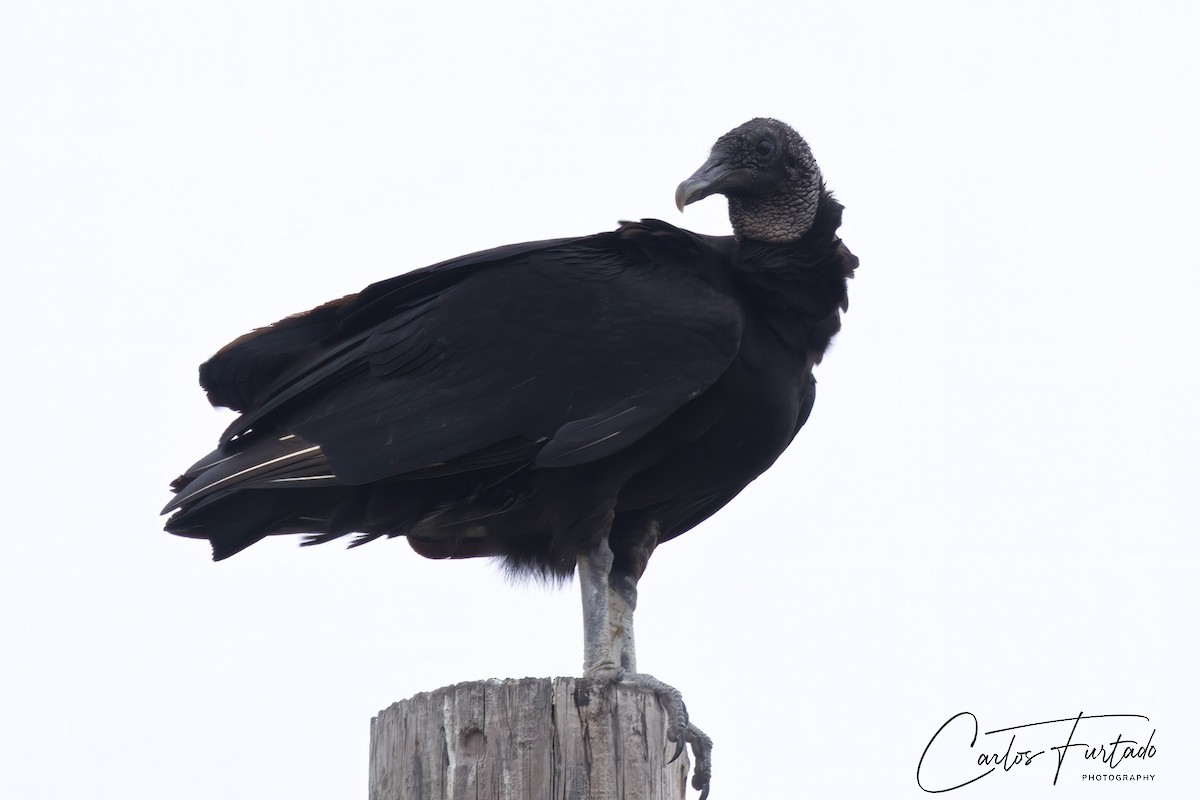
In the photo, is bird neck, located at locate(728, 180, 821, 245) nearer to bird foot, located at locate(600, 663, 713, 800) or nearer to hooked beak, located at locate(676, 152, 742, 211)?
hooked beak, located at locate(676, 152, 742, 211)

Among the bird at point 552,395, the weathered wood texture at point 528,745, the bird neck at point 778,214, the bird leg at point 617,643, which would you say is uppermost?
the bird neck at point 778,214

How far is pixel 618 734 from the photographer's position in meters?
2.89

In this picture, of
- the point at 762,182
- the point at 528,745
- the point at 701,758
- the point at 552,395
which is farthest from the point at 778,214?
the point at 528,745

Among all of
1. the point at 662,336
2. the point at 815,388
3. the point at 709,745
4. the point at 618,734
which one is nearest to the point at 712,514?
the point at 815,388

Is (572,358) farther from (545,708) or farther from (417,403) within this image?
(545,708)

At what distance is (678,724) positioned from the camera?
121 inches

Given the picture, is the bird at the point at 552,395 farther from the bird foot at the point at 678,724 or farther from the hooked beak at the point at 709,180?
the bird foot at the point at 678,724

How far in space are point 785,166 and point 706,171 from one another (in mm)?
247

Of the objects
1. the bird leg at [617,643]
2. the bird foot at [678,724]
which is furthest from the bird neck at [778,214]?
the bird foot at [678,724]

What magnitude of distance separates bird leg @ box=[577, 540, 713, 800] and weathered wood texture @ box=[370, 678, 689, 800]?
94 millimetres

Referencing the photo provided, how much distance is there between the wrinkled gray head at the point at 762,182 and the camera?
432cm

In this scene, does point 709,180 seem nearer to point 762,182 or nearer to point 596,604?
point 762,182

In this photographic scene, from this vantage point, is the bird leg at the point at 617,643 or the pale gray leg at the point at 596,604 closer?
the bird leg at the point at 617,643

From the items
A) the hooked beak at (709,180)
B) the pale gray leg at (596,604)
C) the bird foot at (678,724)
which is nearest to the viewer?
the bird foot at (678,724)
